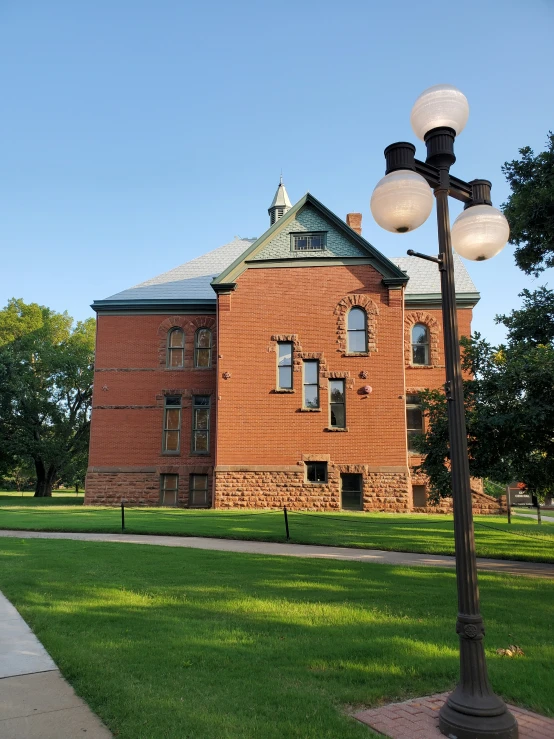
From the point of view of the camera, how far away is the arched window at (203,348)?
26.9 m

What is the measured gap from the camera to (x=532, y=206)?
47.3 ft

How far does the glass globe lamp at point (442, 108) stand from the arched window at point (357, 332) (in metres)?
19.4

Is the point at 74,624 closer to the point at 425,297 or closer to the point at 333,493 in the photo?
the point at 333,493

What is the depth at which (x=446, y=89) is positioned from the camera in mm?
4828

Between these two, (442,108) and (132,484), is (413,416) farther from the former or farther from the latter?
(442,108)

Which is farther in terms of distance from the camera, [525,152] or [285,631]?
[525,152]

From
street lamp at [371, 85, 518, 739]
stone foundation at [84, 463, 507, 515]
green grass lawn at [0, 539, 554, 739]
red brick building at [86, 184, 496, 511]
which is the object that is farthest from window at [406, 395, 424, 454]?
street lamp at [371, 85, 518, 739]

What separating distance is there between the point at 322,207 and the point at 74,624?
21143mm

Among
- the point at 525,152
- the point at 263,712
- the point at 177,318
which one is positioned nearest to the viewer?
the point at 263,712

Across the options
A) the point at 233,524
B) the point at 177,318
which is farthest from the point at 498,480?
the point at 177,318

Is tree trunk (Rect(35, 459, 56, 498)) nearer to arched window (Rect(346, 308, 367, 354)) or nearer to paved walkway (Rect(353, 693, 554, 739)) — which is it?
arched window (Rect(346, 308, 367, 354))

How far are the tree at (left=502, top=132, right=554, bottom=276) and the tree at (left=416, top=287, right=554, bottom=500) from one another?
167 inches

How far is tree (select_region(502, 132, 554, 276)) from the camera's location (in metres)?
14.3

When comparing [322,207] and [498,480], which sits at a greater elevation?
[322,207]
